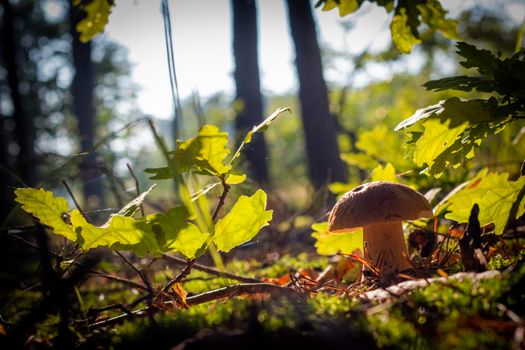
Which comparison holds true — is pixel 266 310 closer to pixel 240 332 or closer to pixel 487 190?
pixel 240 332

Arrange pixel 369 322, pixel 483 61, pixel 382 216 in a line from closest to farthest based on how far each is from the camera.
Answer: pixel 369 322, pixel 483 61, pixel 382 216

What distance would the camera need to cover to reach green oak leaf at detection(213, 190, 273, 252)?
1.48 metres

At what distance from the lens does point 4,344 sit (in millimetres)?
1090

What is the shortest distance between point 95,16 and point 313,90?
3.82m

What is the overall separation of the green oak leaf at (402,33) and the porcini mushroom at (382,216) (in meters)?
0.65

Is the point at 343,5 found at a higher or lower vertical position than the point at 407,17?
higher

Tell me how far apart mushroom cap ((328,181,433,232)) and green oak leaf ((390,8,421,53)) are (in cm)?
65

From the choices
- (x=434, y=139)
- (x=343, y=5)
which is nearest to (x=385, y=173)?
(x=434, y=139)

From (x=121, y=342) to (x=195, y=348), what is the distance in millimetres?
280

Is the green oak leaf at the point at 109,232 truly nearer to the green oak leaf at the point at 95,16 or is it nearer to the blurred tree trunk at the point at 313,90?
the green oak leaf at the point at 95,16

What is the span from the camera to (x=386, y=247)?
5.96ft

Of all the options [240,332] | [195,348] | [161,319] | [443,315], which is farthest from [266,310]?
[443,315]

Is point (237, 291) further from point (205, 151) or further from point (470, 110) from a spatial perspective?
point (470, 110)

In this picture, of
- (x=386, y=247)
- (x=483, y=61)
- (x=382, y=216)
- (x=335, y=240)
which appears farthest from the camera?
(x=335, y=240)
